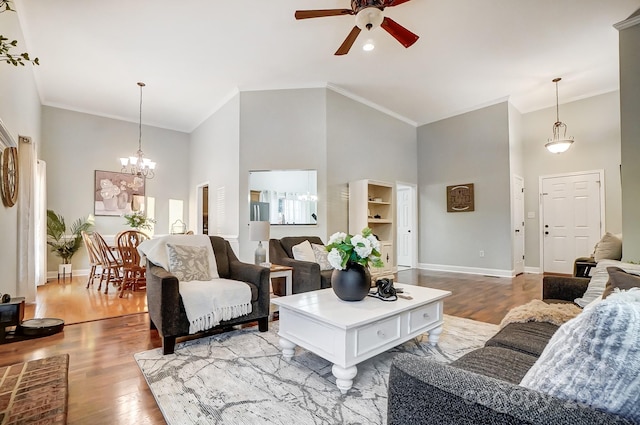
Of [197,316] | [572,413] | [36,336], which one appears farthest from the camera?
[36,336]

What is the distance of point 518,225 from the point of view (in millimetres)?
6035

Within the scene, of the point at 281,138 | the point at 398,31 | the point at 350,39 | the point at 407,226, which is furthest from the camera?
the point at 407,226

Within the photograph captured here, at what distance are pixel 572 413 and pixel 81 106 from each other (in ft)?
25.8

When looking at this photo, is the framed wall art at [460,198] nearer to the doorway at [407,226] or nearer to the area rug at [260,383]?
the doorway at [407,226]

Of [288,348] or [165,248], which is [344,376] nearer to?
[288,348]

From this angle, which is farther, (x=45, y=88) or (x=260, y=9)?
(x=45, y=88)

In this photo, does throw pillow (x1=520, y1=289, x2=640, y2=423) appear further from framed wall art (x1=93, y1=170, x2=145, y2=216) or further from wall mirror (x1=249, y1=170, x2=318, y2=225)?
framed wall art (x1=93, y1=170, x2=145, y2=216)

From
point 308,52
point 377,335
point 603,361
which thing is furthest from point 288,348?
point 308,52

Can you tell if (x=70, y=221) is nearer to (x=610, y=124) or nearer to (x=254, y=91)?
(x=254, y=91)

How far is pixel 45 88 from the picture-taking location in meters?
5.19

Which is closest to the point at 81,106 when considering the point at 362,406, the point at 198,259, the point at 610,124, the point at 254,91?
the point at 254,91

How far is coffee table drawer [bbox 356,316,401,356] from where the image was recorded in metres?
1.83

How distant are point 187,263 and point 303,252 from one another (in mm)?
1417

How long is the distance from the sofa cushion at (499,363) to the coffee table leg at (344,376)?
66cm
